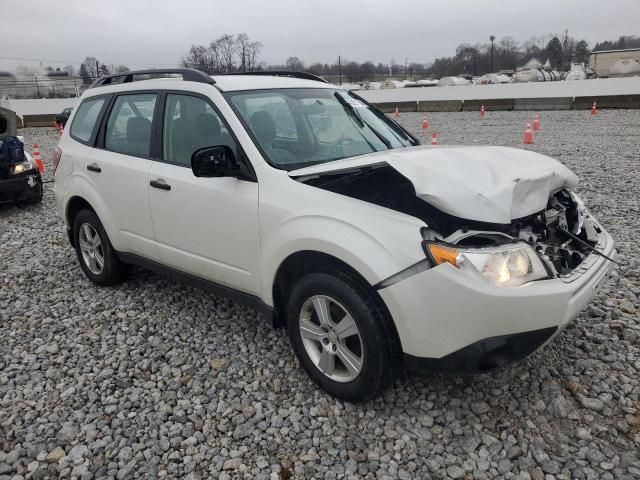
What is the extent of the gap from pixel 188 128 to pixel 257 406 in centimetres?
206

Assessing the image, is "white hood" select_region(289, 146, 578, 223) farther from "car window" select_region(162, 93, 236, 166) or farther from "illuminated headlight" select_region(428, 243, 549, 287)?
"car window" select_region(162, 93, 236, 166)

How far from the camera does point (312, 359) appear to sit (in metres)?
3.15

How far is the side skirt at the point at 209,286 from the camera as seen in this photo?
3.38 meters

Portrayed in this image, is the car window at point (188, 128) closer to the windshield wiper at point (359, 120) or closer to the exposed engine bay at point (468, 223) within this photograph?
the exposed engine bay at point (468, 223)

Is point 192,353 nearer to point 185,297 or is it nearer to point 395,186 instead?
point 185,297

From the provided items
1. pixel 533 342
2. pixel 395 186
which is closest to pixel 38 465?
pixel 395 186

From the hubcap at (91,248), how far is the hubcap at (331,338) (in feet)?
8.48

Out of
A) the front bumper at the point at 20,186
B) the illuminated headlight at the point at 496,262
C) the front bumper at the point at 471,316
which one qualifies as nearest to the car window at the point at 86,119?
the front bumper at the point at 471,316

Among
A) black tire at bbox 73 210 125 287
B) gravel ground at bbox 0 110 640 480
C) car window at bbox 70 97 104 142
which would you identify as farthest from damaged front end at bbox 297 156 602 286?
car window at bbox 70 97 104 142

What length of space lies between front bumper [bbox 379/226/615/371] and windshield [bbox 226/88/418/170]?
1.26m

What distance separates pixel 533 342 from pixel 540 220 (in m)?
0.88

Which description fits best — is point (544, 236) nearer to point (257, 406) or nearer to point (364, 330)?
point (364, 330)

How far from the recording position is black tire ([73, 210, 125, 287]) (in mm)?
4679

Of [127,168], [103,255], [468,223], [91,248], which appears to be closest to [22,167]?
[91,248]
